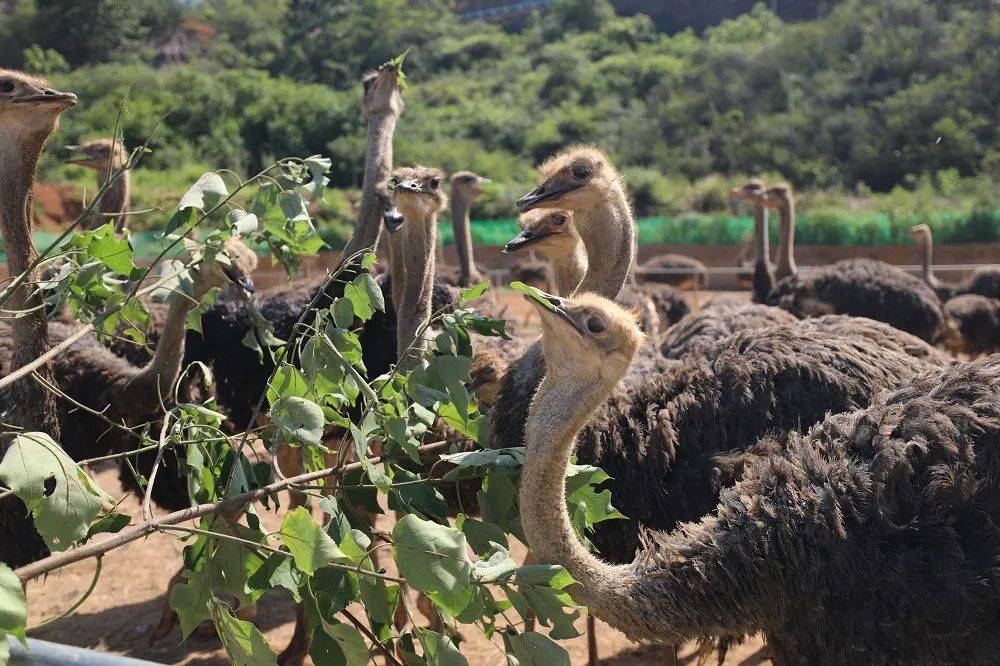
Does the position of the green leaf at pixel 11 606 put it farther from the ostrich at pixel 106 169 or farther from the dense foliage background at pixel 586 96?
the dense foliage background at pixel 586 96

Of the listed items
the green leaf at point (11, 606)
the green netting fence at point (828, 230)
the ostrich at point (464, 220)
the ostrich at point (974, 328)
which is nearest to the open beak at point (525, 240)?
the green leaf at point (11, 606)

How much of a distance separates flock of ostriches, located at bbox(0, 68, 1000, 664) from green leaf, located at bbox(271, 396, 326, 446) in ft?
1.69

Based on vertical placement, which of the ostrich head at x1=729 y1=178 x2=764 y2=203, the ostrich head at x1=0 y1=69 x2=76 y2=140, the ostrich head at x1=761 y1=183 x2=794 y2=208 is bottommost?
the ostrich head at x1=729 y1=178 x2=764 y2=203

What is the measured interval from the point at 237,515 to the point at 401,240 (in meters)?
2.34

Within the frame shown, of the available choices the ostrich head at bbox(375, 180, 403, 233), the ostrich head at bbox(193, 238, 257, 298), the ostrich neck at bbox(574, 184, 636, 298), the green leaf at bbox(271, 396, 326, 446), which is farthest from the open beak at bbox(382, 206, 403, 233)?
the green leaf at bbox(271, 396, 326, 446)

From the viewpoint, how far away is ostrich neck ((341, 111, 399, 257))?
5.49 meters

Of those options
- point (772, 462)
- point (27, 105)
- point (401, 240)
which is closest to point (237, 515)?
point (772, 462)

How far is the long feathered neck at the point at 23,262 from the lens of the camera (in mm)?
3416

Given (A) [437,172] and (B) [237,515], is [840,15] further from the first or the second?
(B) [237,515]

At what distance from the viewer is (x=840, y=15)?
39500 millimetres

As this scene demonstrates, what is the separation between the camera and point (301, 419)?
239 cm

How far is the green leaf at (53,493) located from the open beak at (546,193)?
2642mm

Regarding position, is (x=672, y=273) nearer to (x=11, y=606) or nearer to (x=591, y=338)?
(x=591, y=338)

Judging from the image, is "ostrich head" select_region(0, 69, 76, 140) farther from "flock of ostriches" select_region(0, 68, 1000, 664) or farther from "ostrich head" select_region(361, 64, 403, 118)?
"ostrich head" select_region(361, 64, 403, 118)
